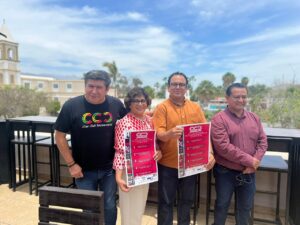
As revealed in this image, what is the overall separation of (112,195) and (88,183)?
0.24 m

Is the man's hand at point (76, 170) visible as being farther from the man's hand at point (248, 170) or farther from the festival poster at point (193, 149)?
the man's hand at point (248, 170)

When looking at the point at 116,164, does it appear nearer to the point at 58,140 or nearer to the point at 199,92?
the point at 58,140

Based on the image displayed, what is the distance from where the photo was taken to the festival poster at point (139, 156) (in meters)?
1.72

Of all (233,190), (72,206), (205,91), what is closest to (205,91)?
(205,91)

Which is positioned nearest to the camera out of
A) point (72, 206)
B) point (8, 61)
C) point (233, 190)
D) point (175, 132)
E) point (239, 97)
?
point (72, 206)

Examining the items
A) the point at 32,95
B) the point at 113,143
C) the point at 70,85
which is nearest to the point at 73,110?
the point at 113,143

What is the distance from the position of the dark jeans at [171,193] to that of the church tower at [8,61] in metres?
40.4

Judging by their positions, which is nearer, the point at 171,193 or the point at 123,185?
the point at 123,185

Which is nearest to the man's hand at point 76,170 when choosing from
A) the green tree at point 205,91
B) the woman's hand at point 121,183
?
the woman's hand at point 121,183

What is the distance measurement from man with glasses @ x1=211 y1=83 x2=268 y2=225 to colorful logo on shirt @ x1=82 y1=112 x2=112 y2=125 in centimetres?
91

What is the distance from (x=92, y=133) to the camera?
6.12ft

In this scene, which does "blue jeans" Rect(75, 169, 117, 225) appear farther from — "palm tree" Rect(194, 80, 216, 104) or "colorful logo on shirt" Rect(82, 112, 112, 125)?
"palm tree" Rect(194, 80, 216, 104)

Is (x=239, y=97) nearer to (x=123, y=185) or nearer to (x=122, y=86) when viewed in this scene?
(x=123, y=185)

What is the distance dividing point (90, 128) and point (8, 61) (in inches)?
1640
